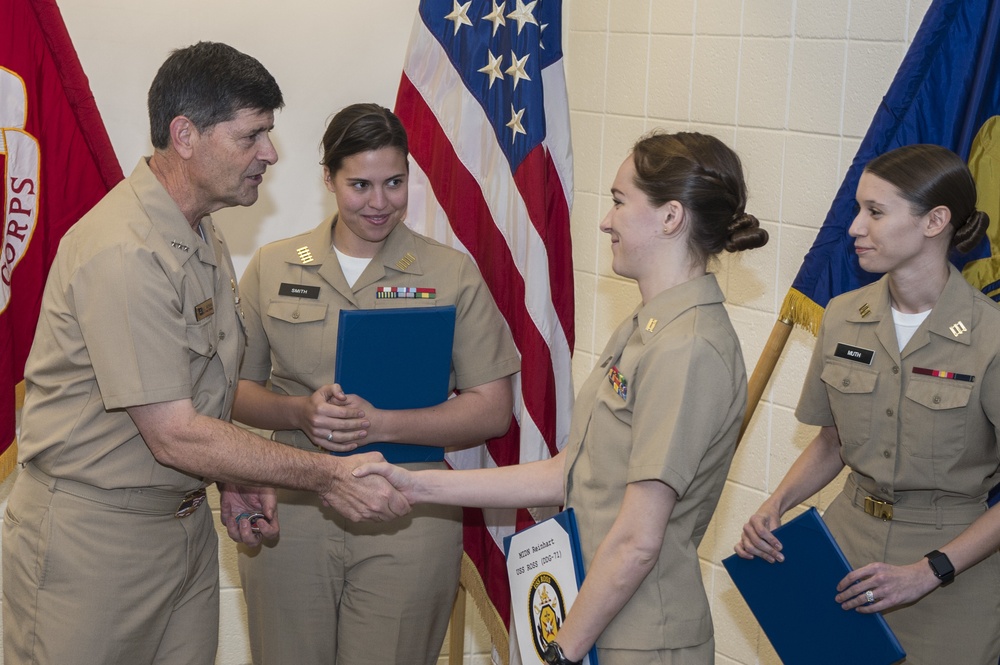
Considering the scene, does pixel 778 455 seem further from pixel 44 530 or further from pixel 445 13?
pixel 44 530

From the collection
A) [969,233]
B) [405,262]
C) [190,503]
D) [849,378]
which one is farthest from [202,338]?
[969,233]

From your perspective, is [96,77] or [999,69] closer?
[999,69]

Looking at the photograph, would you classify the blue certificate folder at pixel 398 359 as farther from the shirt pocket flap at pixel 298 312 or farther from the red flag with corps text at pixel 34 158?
the red flag with corps text at pixel 34 158

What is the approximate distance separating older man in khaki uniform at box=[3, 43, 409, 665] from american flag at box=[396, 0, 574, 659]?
778 mm

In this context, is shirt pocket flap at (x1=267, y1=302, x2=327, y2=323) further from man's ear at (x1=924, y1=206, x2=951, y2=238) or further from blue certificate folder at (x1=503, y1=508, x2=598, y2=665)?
man's ear at (x1=924, y1=206, x2=951, y2=238)

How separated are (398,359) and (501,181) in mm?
736

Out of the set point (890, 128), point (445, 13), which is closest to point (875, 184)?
point (890, 128)

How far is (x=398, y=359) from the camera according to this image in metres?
2.38

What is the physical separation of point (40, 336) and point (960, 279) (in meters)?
1.88

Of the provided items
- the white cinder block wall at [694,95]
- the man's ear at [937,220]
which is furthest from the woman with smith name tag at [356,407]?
the man's ear at [937,220]

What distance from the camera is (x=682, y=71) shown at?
3.46 m

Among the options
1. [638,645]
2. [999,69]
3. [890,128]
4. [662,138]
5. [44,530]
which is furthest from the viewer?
[890,128]

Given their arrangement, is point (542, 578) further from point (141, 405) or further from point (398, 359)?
point (141, 405)

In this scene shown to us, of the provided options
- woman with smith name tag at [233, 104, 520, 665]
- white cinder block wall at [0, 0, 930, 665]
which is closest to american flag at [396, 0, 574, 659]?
woman with smith name tag at [233, 104, 520, 665]
